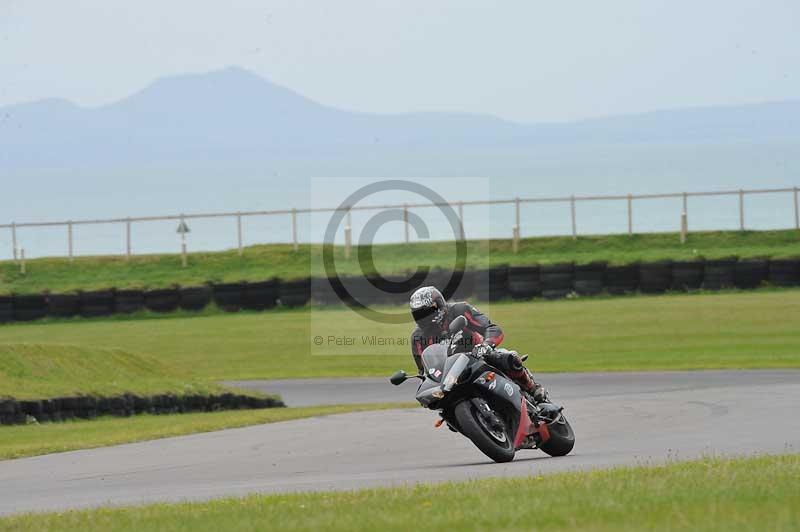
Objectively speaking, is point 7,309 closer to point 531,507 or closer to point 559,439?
point 559,439

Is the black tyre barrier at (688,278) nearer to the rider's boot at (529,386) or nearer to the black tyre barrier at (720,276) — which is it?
the black tyre barrier at (720,276)

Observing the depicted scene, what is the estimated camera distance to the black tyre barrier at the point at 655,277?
36.7m

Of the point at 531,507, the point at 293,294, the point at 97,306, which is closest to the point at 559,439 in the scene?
the point at 531,507

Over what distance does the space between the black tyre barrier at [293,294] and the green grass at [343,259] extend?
373 cm

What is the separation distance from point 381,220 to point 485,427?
120 feet

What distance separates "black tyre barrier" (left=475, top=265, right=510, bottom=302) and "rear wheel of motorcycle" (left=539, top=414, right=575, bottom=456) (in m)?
24.6

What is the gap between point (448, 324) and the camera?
11.7 meters

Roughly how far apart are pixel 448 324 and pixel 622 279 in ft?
84.9

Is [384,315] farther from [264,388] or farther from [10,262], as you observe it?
[10,262]

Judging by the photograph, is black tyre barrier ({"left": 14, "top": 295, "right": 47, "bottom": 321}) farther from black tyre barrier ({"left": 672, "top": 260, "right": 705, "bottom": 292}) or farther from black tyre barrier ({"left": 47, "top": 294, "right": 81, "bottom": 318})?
black tyre barrier ({"left": 672, "top": 260, "right": 705, "bottom": 292})

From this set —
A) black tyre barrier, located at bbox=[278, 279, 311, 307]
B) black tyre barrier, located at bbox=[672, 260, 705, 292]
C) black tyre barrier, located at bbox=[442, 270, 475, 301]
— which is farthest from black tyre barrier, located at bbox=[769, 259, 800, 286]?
black tyre barrier, located at bbox=[278, 279, 311, 307]

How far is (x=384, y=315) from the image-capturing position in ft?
122

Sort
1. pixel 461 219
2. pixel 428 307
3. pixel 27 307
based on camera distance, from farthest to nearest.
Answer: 1. pixel 461 219
2. pixel 27 307
3. pixel 428 307

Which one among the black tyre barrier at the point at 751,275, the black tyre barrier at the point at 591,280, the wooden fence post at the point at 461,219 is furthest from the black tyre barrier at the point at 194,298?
the black tyre barrier at the point at 751,275
